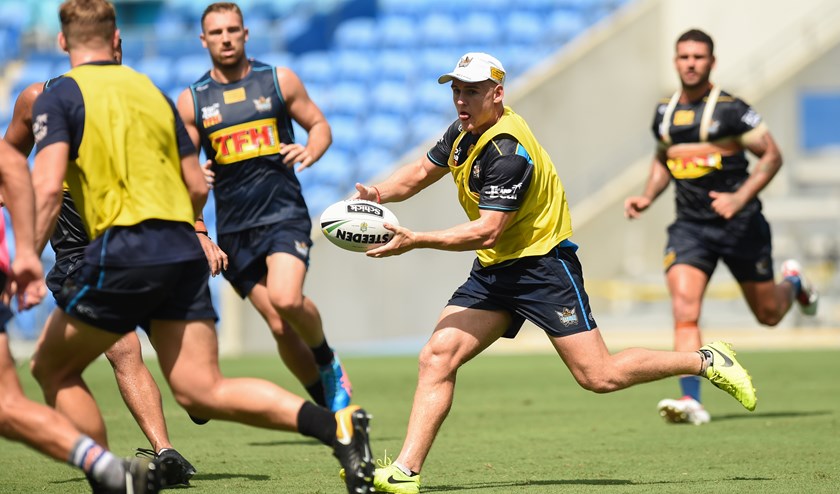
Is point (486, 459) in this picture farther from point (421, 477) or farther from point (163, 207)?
point (163, 207)

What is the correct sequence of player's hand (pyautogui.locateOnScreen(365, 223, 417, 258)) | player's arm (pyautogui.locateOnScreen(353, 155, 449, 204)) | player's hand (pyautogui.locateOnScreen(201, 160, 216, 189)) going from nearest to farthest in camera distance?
player's hand (pyautogui.locateOnScreen(365, 223, 417, 258)) < player's arm (pyautogui.locateOnScreen(353, 155, 449, 204)) < player's hand (pyautogui.locateOnScreen(201, 160, 216, 189))

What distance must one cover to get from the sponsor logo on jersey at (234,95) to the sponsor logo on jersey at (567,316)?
8.43ft

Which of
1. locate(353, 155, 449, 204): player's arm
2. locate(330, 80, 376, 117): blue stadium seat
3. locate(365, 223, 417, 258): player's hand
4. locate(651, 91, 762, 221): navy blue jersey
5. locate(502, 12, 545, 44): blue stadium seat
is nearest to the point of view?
locate(365, 223, 417, 258): player's hand

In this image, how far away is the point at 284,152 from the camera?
7.77 m

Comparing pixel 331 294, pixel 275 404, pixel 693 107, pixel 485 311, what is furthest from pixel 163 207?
pixel 331 294

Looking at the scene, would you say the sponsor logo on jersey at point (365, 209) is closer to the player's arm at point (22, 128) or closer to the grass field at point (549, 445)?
the grass field at point (549, 445)

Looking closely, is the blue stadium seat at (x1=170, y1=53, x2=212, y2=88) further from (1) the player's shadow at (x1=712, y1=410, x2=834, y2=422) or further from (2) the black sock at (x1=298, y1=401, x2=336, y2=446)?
(2) the black sock at (x1=298, y1=401, x2=336, y2=446)

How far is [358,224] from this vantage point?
20.6ft

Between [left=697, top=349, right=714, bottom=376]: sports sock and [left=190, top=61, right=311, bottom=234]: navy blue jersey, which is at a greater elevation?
[left=190, top=61, right=311, bottom=234]: navy blue jersey

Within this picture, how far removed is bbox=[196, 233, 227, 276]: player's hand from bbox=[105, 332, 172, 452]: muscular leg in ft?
1.92

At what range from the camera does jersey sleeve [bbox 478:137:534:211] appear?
6.22m

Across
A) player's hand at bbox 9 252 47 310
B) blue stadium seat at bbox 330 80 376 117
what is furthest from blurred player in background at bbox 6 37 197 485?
blue stadium seat at bbox 330 80 376 117

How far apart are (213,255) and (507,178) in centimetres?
190

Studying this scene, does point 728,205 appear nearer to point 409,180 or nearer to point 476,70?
point 409,180
